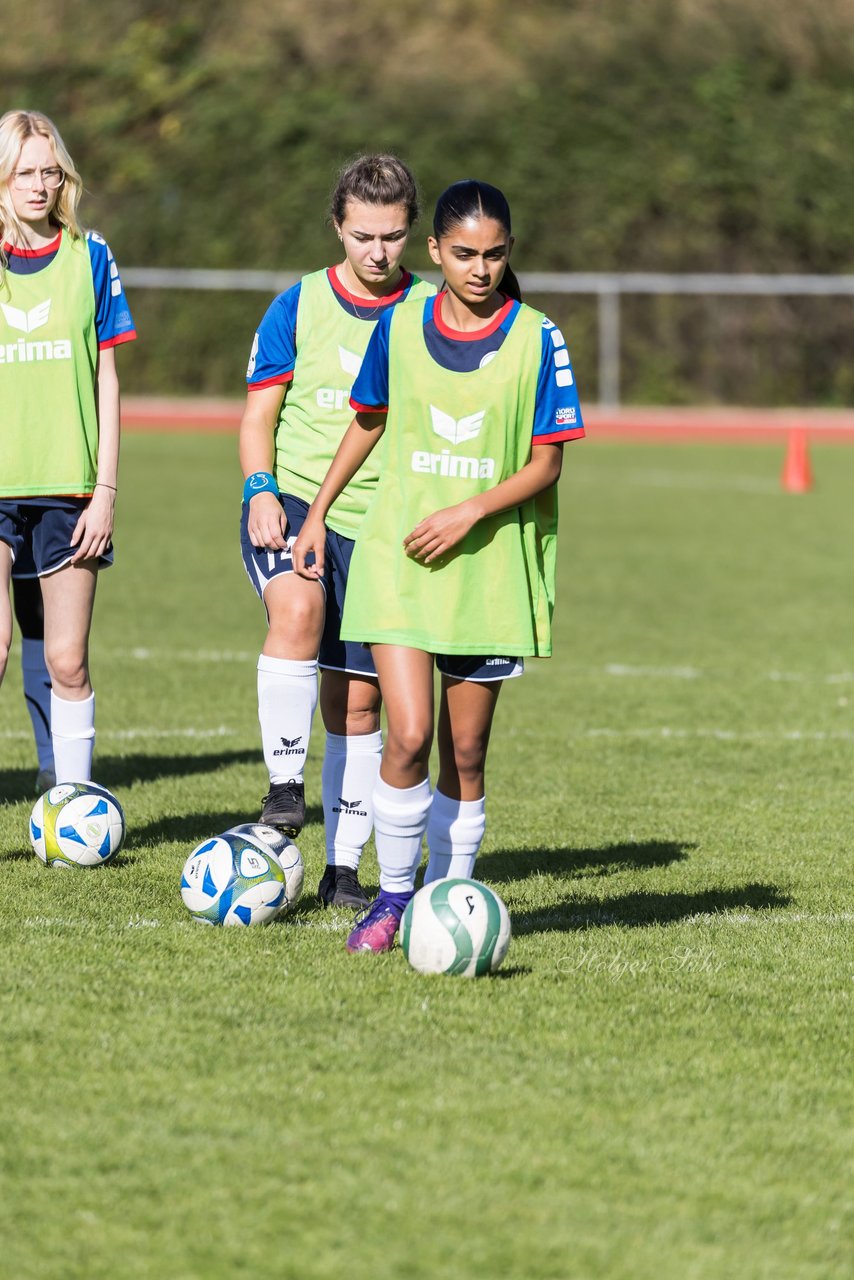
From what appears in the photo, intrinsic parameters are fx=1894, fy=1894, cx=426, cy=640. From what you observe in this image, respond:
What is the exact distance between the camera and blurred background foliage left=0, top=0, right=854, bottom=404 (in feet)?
106

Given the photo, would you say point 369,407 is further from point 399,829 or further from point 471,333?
point 399,829

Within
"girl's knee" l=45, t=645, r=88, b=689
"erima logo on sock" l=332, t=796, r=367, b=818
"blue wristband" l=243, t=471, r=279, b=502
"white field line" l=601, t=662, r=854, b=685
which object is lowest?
"white field line" l=601, t=662, r=854, b=685

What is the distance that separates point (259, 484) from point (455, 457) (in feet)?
3.11

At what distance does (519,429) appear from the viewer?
15.4 feet

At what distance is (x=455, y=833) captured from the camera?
16.4 ft

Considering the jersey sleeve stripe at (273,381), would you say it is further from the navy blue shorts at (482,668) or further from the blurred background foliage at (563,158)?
the blurred background foliage at (563,158)

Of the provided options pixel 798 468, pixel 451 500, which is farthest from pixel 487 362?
pixel 798 468

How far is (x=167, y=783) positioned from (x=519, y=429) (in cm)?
302

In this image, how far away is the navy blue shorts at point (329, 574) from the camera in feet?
18.1

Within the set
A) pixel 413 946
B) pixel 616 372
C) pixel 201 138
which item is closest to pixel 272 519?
pixel 413 946

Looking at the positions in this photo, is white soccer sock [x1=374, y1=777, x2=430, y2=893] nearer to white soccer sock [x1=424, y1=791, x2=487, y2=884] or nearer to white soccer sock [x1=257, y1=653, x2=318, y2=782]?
white soccer sock [x1=424, y1=791, x2=487, y2=884]

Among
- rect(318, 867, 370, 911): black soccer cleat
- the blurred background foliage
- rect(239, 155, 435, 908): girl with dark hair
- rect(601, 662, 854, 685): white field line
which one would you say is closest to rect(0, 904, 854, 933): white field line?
rect(318, 867, 370, 911): black soccer cleat

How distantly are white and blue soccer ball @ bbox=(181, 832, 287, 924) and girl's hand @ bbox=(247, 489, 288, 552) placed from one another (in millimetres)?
857

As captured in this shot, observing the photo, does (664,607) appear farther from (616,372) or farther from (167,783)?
(616,372)
